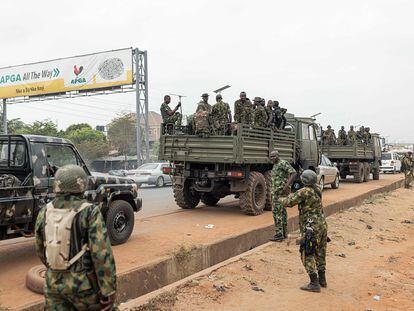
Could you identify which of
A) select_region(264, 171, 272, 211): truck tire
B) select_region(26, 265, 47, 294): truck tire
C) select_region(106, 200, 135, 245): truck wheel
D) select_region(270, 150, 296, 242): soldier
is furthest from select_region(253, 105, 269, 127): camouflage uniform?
select_region(26, 265, 47, 294): truck tire

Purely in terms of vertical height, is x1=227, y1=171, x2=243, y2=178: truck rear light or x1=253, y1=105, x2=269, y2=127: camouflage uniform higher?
x1=253, y1=105, x2=269, y2=127: camouflage uniform

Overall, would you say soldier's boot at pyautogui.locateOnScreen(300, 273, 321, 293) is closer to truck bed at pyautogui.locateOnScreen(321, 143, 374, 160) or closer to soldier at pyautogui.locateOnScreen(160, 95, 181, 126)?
soldier at pyautogui.locateOnScreen(160, 95, 181, 126)

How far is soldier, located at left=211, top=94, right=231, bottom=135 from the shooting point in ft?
30.8

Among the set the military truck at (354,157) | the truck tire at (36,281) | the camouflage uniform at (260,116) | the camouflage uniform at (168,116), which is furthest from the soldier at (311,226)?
the military truck at (354,157)

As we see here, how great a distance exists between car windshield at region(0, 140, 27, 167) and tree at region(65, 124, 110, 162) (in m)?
36.6

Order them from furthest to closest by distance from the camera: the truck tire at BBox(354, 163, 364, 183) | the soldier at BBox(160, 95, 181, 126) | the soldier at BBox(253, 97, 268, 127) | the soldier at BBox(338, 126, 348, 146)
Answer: the soldier at BBox(338, 126, 348, 146)
the truck tire at BBox(354, 163, 364, 183)
the soldier at BBox(253, 97, 268, 127)
the soldier at BBox(160, 95, 181, 126)

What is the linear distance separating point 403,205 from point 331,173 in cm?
276

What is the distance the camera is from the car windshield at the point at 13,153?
5585 mm

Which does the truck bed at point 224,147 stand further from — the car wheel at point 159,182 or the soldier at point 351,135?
the soldier at point 351,135

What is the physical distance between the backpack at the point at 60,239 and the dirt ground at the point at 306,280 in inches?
72.5

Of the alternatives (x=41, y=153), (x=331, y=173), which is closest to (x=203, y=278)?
(x=41, y=153)

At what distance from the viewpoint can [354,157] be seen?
63.3 feet

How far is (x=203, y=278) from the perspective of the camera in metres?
5.36

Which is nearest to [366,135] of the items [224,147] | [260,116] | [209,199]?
[260,116]
